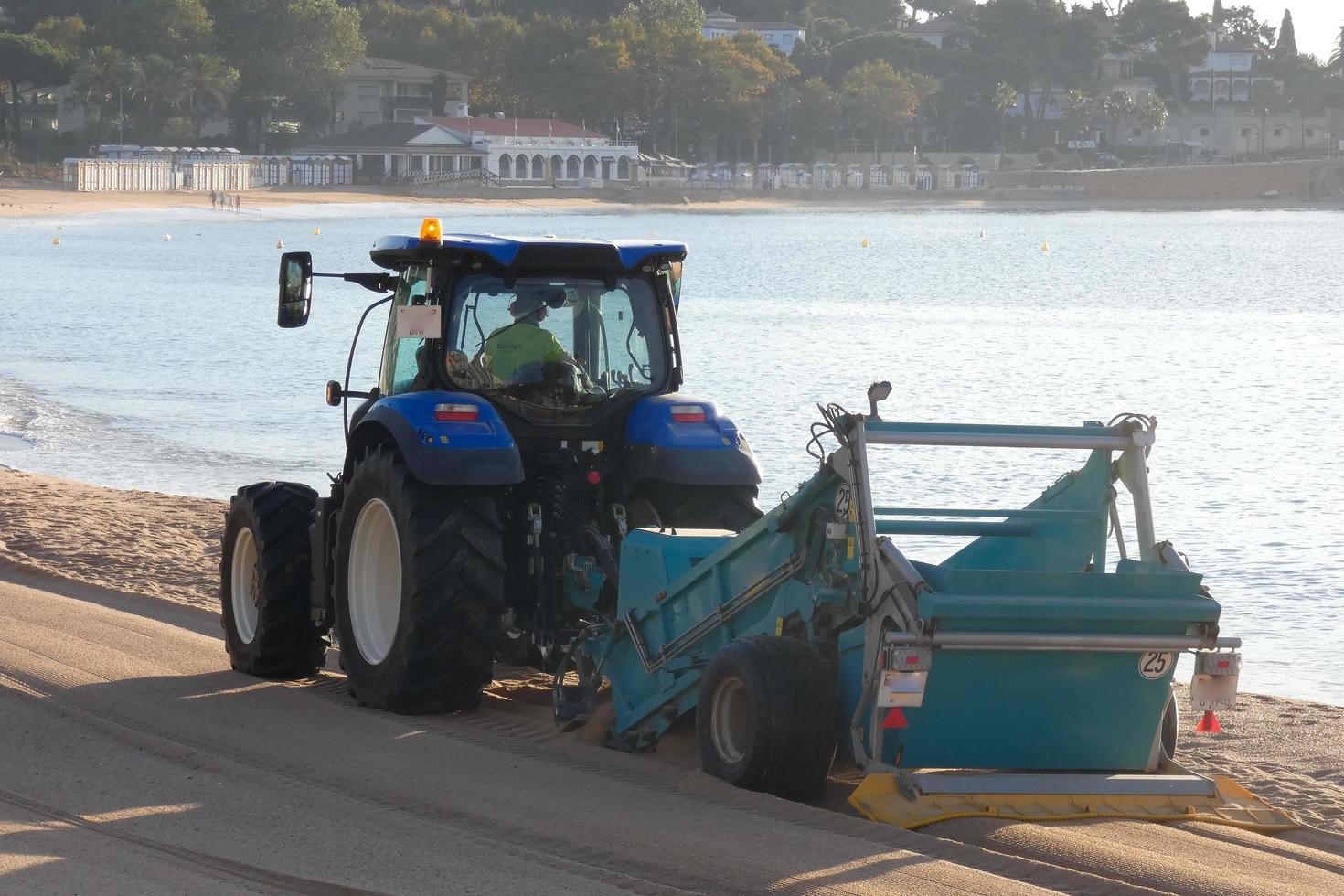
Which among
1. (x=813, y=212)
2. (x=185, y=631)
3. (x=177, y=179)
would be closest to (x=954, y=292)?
(x=185, y=631)

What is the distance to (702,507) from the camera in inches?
294

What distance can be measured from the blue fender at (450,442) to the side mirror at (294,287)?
72 centimetres

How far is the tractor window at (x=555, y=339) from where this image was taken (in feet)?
24.5

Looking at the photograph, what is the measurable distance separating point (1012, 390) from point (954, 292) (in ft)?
95.8

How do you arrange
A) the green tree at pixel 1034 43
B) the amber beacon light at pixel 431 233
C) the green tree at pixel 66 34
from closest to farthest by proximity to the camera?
the amber beacon light at pixel 431 233
the green tree at pixel 66 34
the green tree at pixel 1034 43

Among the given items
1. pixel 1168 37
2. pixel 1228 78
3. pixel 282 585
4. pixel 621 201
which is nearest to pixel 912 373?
pixel 282 585

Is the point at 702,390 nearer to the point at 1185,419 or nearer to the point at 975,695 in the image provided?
the point at 1185,419

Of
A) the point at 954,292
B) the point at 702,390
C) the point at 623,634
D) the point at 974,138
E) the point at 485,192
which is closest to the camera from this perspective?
the point at 623,634

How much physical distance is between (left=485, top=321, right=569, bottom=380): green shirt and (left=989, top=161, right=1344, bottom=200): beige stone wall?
15866cm

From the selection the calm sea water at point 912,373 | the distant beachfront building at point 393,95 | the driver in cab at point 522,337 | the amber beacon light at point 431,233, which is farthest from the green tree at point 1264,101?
the amber beacon light at point 431,233

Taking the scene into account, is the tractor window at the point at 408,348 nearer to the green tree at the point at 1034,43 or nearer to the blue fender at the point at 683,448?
the blue fender at the point at 683,448

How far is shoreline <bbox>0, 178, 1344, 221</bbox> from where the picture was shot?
102000 mm

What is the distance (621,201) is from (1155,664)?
130 m

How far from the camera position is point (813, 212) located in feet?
481
